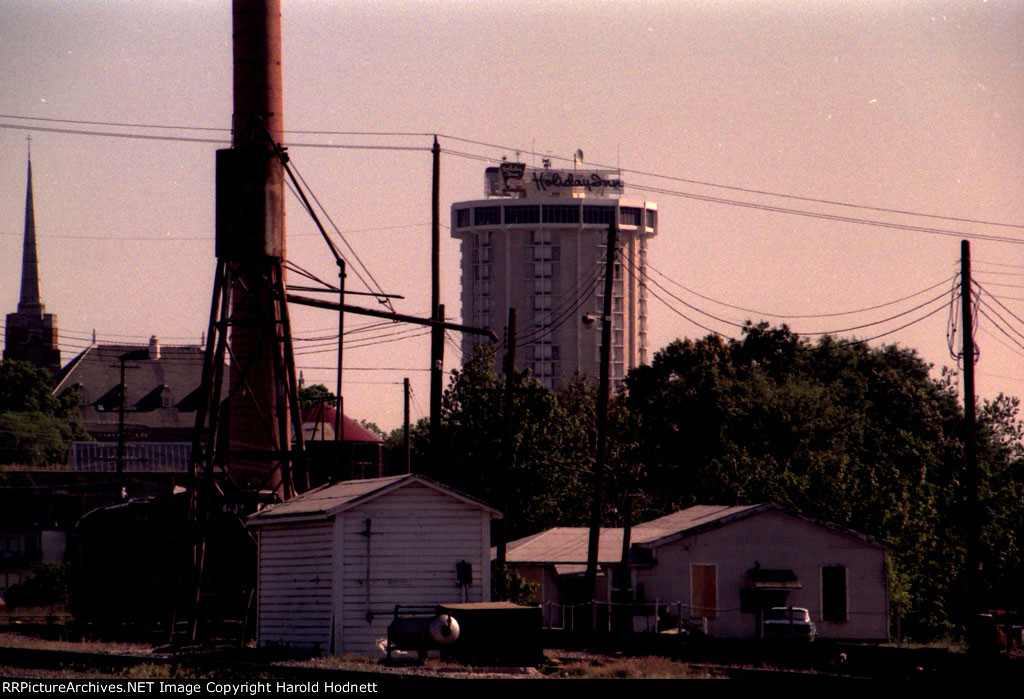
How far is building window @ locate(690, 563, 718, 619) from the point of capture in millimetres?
46062

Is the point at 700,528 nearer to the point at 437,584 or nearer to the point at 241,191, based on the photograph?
the point at 437,584

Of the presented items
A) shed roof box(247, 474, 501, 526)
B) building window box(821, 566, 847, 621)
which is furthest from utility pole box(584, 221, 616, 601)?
shed roof box(247, 474, 501, 526)

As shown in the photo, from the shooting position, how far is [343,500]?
3338cm

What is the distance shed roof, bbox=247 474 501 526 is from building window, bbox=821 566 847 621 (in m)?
16.8

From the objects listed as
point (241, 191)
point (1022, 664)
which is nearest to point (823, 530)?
point (1022, 664)

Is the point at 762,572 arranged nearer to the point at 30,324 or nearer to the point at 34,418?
the point at 34,418

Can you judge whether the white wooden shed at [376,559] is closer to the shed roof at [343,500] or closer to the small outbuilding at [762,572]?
the shed roof at [343,500]

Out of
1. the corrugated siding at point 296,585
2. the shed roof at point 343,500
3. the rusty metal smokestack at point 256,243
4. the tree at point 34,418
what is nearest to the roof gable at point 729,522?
the rusty metal smokestack at point 256,243

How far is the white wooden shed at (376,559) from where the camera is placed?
A: 108ft

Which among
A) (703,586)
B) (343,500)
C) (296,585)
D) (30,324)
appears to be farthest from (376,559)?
(30,324)

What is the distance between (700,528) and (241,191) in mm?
18632

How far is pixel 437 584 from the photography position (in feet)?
110

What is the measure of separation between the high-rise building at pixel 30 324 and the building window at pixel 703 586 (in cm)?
10896

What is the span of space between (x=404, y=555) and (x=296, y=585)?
3152 mm
